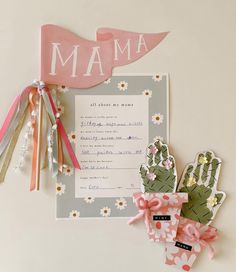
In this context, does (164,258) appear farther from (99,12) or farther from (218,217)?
(99,12)

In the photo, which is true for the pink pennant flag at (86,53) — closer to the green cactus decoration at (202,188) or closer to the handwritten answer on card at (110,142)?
the handwritten answer on card at (110,142)

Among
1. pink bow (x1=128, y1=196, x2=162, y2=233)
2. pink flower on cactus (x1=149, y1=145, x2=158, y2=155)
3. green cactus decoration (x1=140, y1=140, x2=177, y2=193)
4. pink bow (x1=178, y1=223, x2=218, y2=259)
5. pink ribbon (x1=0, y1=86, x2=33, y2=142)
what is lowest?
pink bow (x1=178, y1=223, x2=218, y2=259)

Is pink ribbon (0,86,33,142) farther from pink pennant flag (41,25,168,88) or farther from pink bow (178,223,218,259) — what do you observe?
pink bow (178,223,218,259)

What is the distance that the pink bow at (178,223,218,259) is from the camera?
995mm

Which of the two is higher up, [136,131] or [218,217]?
[136,131]

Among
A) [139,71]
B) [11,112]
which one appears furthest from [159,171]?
[11,112]

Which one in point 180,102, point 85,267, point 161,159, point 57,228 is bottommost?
point 85,267

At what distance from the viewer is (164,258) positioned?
3.30 feet

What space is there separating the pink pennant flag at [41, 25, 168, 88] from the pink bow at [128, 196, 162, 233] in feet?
1.11

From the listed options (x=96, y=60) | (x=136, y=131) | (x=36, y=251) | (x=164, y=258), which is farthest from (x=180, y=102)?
(x=36, y=251)

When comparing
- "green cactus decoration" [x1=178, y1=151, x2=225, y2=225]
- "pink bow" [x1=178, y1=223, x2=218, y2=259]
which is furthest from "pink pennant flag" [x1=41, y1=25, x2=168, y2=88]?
"pink bow" [x1=178, y1=223, x2=218, y2=259]

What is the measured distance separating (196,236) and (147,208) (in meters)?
0.15

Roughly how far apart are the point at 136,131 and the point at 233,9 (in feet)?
1.43

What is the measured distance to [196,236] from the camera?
38.9 inches
